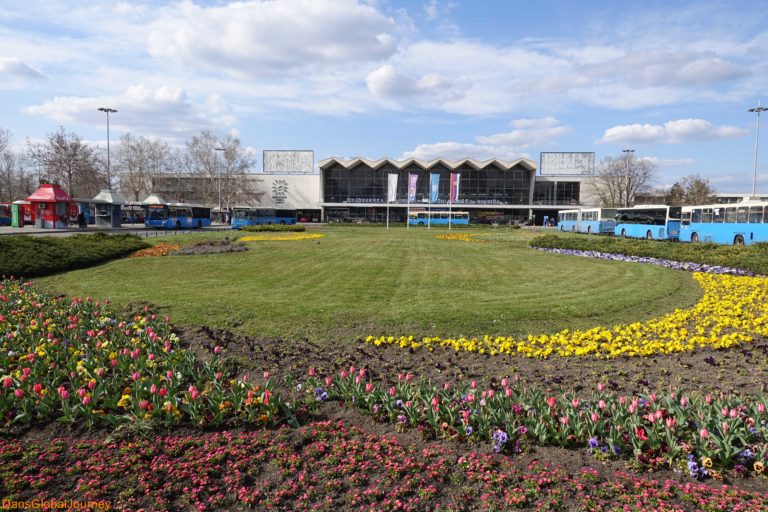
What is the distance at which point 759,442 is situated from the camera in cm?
414

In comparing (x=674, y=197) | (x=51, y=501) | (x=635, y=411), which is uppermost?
(x=674, y=197)

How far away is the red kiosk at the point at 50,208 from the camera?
40656mm

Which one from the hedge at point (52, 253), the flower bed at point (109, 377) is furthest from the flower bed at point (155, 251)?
the flower bed at point (109, 377)

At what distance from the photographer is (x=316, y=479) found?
12.5ft

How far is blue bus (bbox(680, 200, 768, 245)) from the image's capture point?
27092 millimetres

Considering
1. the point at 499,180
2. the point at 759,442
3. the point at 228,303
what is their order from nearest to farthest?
1. the point at 759,442
2. the point at 228,303
3. the point at 499,180

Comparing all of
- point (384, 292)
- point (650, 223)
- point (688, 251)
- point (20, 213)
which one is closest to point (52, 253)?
point (384, 292)

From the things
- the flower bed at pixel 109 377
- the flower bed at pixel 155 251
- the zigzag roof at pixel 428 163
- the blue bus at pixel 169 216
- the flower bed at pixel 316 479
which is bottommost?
the flower bed at pixel 316 479

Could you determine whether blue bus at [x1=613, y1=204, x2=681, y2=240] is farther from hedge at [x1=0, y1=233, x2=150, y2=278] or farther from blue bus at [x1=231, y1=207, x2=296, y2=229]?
blue bus at [x1=231, y1=207, x2=296, y2=229]

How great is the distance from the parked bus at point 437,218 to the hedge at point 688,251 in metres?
41.8

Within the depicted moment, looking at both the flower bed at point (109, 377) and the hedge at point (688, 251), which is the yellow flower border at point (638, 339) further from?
the hedge at point (688, 251)

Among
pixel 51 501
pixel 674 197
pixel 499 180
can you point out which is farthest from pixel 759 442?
pixel 674 197

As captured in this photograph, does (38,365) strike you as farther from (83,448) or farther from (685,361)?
(685,361)

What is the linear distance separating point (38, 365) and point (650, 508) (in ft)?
20.9
